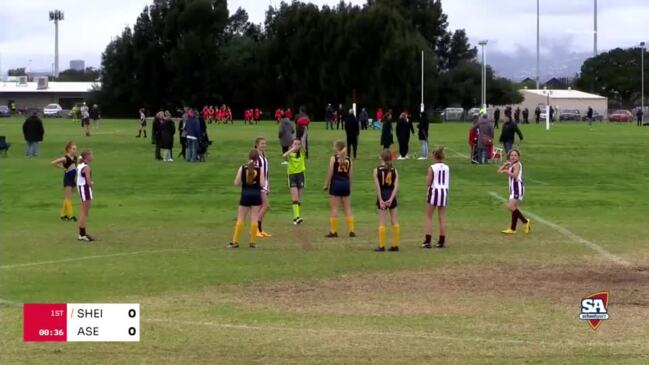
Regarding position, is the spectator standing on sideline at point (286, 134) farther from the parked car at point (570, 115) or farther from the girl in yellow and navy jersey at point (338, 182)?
the parked car at point (570, 115)

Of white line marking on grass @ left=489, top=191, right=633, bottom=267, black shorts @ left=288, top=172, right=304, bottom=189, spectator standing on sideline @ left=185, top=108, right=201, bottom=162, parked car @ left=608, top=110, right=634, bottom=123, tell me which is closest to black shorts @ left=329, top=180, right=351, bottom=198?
black shorts @ left=288, top=172, right=304, bottom=189

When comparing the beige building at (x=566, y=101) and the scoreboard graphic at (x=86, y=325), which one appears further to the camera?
the beige building at (x=566, y=101)

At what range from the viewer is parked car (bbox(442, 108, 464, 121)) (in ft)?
372

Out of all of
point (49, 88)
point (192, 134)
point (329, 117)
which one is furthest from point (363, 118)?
point (49, 88)

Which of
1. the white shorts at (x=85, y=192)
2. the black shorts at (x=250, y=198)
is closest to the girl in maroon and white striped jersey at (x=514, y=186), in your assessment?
the black shorts at (x=250, y=198)

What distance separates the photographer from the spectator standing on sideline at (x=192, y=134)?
37594 millimetres

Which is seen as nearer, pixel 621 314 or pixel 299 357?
pixel 299 357

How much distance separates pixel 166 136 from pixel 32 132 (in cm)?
612

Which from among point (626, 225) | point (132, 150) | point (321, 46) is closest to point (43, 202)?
point (626, 225)

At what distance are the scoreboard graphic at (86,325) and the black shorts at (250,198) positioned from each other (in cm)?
704

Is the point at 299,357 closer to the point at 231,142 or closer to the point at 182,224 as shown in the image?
the point at 182,224

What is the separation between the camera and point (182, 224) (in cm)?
2103

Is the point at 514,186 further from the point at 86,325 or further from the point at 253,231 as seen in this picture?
the point at 86,325

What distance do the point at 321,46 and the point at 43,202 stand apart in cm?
8190
